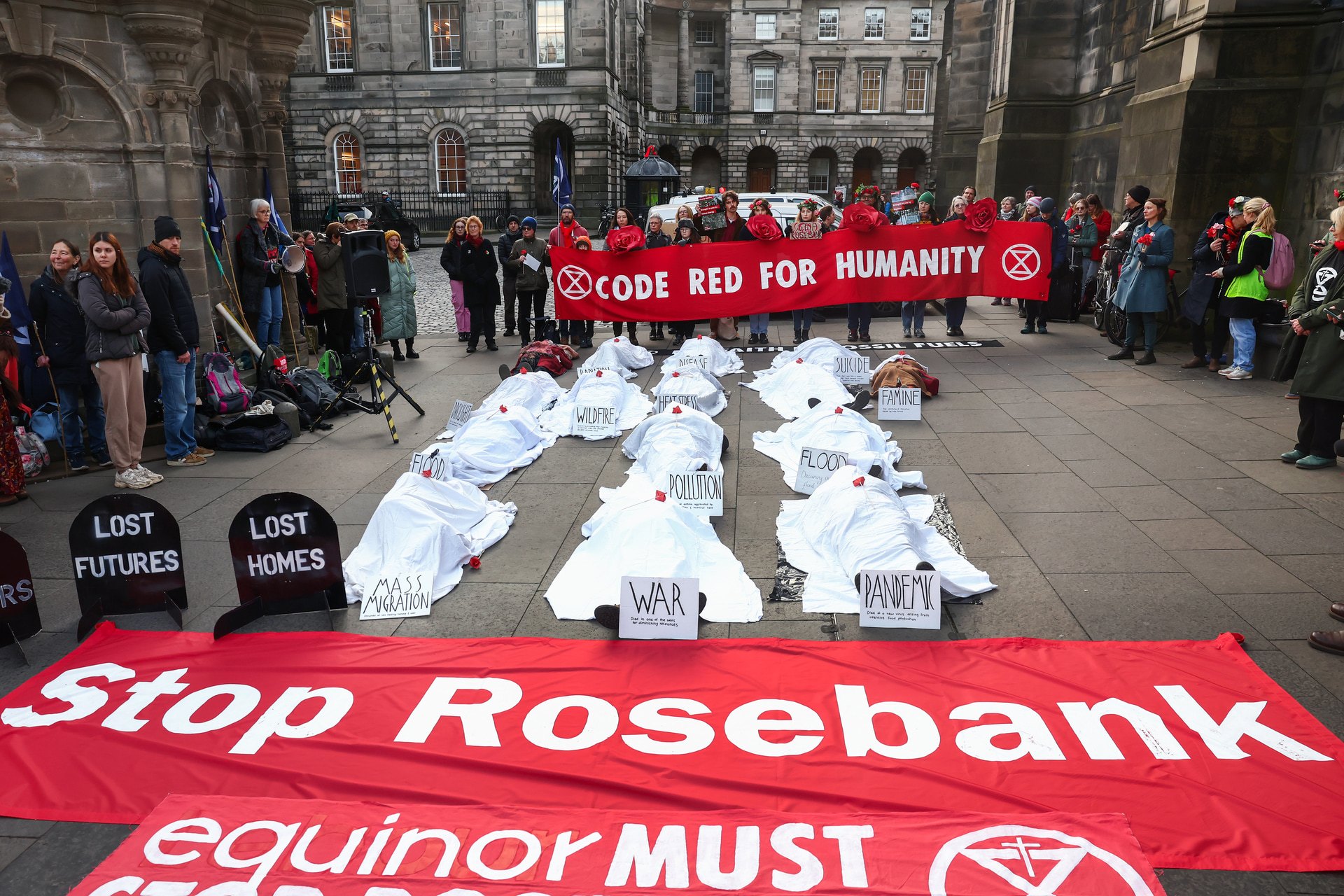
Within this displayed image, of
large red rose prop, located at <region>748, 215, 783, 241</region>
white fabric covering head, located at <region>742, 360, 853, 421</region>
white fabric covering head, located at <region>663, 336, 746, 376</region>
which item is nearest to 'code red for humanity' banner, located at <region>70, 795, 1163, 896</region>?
white fabric covering head, located at <region>742, 360, 853, 421</region>

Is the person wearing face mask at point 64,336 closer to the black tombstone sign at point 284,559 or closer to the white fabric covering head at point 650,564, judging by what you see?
the black tombstone sign at point 284,559

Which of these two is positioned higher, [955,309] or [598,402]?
[955,309]

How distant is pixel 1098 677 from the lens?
15.4 ft

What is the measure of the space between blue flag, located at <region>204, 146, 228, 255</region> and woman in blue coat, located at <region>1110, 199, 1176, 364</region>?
1127cm

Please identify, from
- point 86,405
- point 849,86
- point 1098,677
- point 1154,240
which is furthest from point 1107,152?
point 849,86

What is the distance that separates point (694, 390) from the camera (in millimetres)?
9992

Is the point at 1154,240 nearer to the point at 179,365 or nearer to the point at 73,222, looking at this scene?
the point at 179,365

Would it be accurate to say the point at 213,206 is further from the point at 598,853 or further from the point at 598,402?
the point at 598,853

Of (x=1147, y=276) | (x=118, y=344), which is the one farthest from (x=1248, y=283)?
(x=118, y=344)

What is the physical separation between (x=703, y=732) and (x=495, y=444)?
4.76 m

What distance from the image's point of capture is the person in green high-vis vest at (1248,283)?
10562 mm

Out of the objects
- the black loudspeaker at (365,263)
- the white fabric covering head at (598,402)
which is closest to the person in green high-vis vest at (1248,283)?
the white fabric covering head at (598,402)

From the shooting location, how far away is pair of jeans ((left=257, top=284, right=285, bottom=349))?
11.9 m

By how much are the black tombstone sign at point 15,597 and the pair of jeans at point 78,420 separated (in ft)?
11.3
